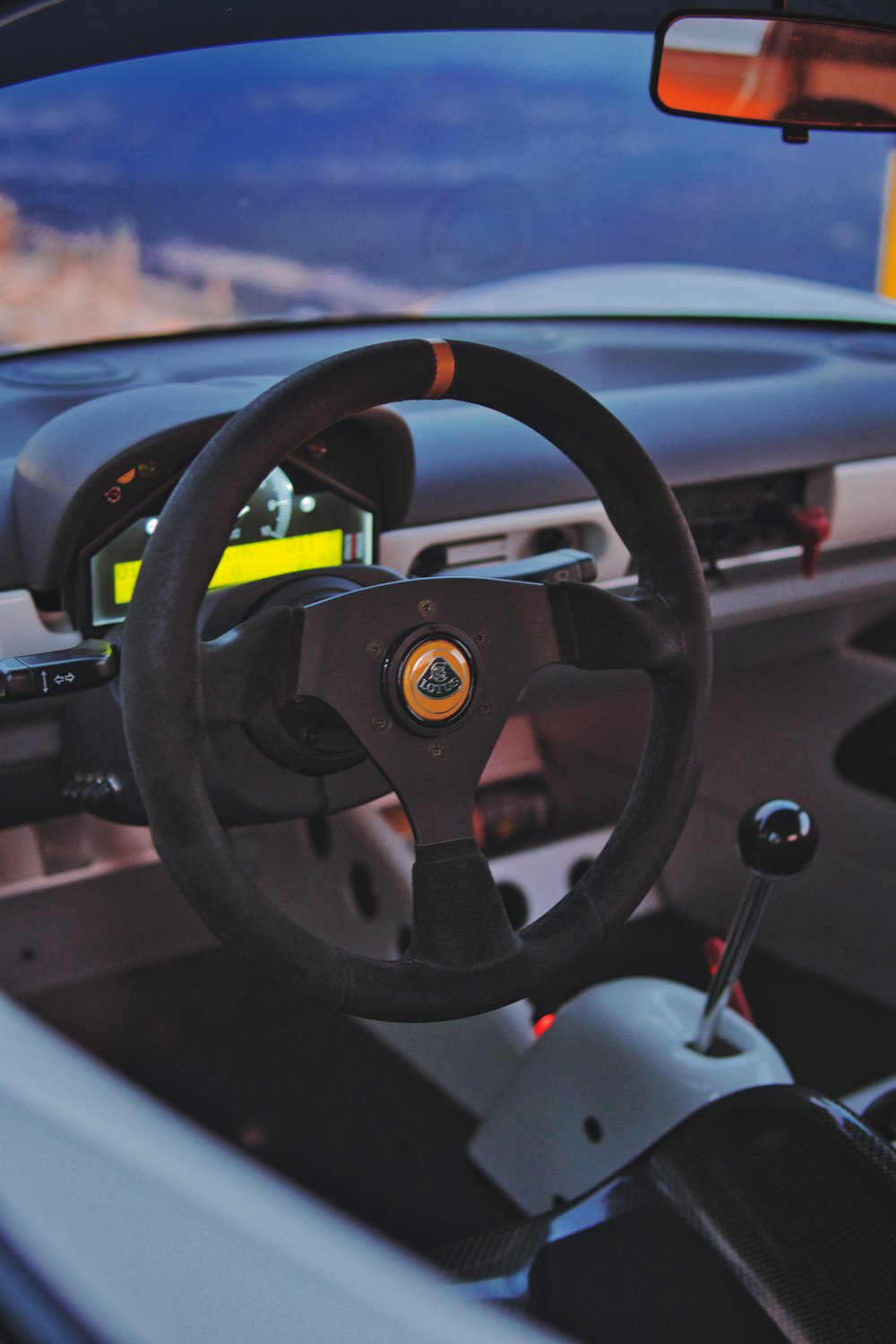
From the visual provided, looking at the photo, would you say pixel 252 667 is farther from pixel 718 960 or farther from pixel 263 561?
pixel 718 960

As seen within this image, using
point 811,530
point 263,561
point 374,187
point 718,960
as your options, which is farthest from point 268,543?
point 374,187

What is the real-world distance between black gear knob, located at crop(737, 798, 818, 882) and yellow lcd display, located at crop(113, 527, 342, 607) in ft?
1.98

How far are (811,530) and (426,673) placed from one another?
1.31 m

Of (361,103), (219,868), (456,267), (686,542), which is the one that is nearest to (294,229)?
(456,267)

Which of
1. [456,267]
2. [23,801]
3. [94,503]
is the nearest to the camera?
[94,503]

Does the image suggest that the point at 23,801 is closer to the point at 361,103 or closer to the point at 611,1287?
the point at 611,1287

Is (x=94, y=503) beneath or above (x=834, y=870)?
above

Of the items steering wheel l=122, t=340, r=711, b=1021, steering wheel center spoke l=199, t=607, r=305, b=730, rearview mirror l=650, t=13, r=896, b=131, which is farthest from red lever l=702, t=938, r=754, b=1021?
rearview mirror l=650, t=13, r=896, b=131

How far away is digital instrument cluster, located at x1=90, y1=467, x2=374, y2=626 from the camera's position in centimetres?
146

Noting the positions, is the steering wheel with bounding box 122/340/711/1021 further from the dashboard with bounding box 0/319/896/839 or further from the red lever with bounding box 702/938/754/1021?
the red lever with bounding box 702/938/754/1021

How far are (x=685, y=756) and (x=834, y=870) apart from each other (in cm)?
156

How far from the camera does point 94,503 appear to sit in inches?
55.4

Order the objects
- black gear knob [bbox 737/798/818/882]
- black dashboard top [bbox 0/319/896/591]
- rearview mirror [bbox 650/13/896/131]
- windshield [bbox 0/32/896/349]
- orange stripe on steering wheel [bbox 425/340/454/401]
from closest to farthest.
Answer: orange stripe on steering wheel [bbox 425/340/454/401] → black dashboard top [bbox 0/319/896/591] → black gear knob [bbox 737/798/818/882] → rearview mirror [bbox 650/13/896/131] → windshield [bbox 0/32/896/349]

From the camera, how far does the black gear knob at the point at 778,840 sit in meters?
1.55
